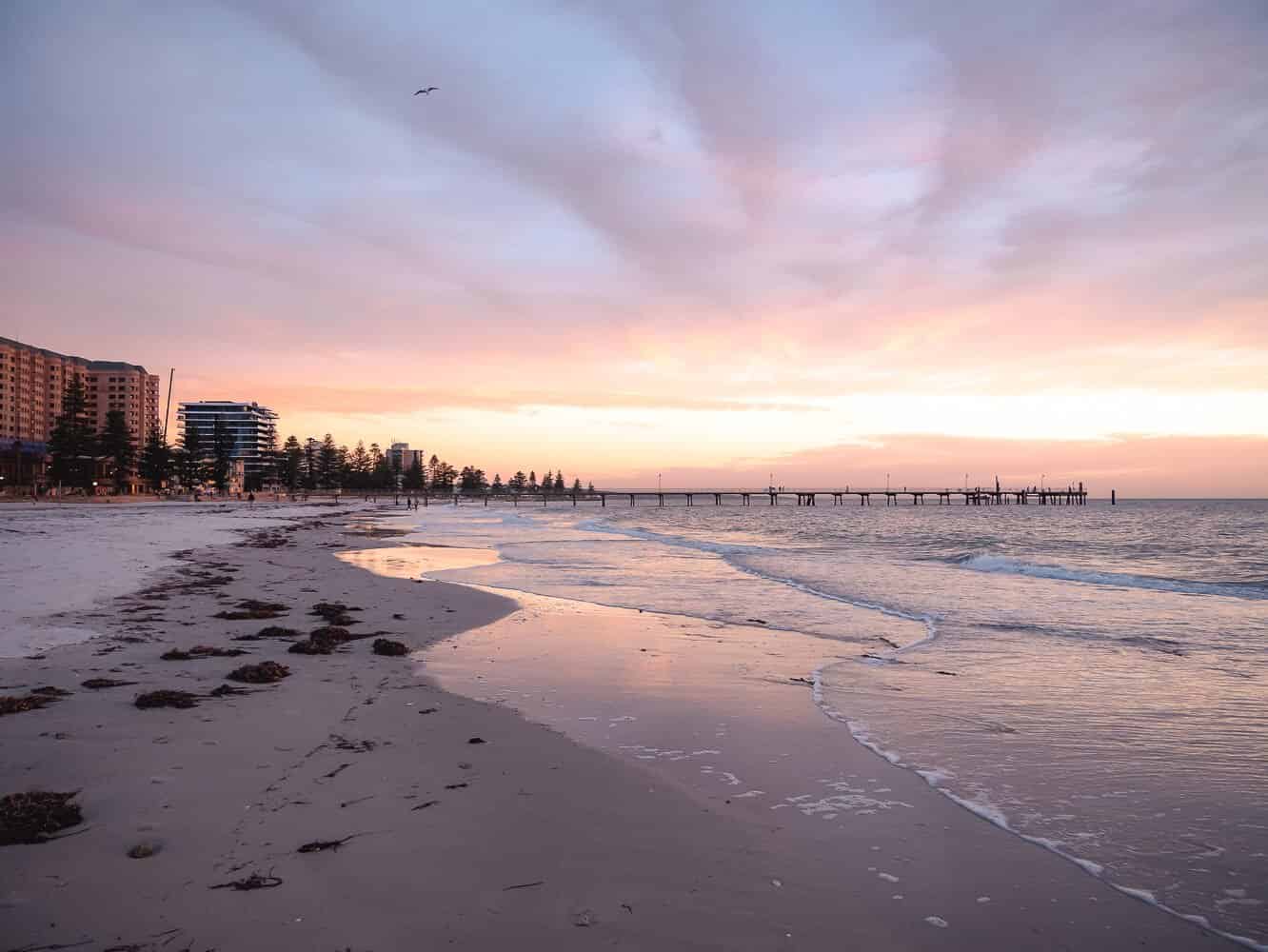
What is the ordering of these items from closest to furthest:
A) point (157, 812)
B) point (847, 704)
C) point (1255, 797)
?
point (157, 812) → point (1255, 797) → point (847, 704)

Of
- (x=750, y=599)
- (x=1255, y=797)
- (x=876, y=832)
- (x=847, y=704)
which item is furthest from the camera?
(x=750, y=599)

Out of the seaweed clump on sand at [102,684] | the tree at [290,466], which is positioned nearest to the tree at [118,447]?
the tree at [290,466]

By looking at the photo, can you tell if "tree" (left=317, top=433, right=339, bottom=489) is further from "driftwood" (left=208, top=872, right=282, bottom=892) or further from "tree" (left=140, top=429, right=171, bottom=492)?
"driftwood" (left=208, top=872, right=282, bottom=892)

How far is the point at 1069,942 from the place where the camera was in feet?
12.0

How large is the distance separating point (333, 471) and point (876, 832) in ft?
533

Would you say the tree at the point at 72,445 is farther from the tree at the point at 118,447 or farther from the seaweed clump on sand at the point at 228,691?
the seaweed clump on sand at the point at 228,691

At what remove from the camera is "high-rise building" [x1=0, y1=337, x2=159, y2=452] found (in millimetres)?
138875

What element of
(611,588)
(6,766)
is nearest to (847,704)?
(6,766)

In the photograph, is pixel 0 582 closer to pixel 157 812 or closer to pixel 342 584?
pixel 342 584

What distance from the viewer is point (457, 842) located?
434cm

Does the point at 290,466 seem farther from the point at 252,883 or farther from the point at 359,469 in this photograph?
the point at 252,883

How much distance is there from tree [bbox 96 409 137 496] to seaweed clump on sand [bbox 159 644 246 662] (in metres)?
92.4

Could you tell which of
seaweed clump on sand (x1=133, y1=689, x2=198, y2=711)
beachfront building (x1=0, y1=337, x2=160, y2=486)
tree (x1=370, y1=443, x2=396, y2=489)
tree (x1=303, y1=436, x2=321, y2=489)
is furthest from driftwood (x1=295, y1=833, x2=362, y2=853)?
tree (x1=370, y1=443, x2=396, y2=489)

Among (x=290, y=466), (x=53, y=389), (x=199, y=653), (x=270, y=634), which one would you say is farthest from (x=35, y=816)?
(x=53, y=389)
